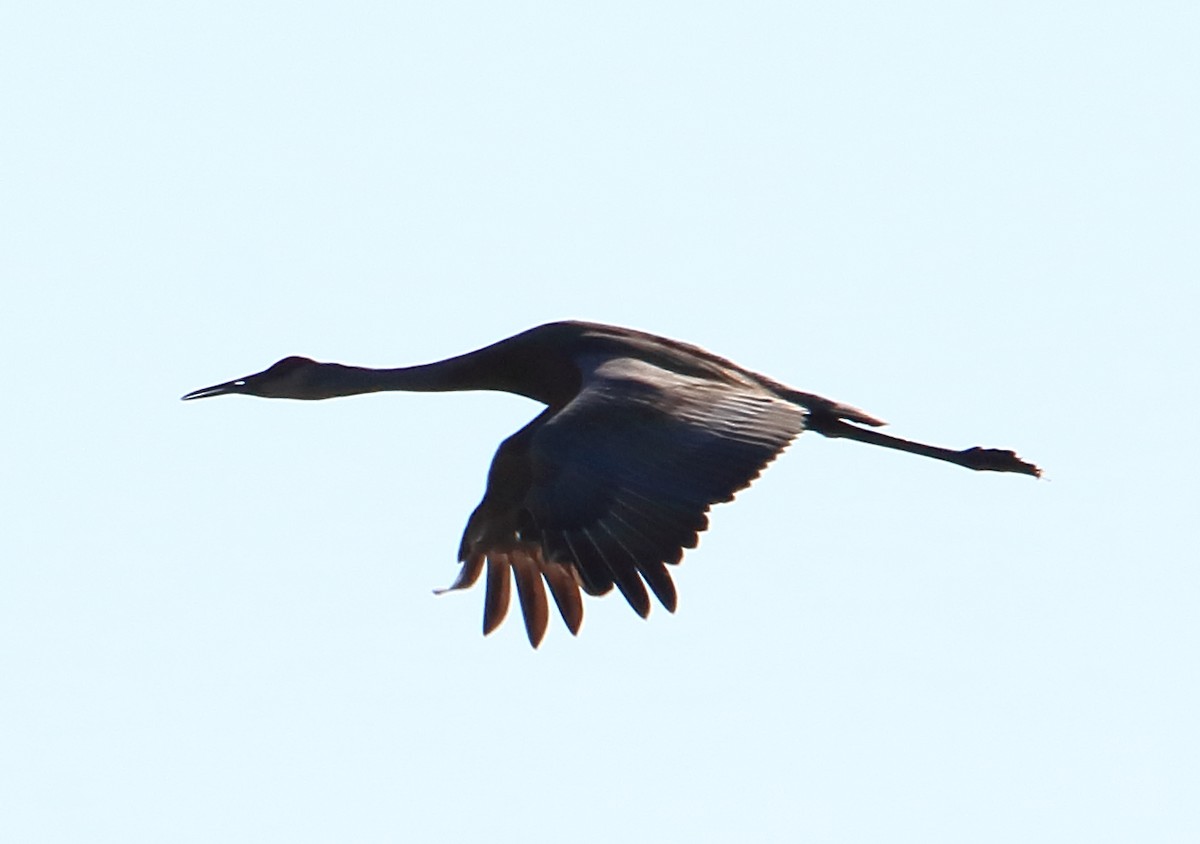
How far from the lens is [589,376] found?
15.1m

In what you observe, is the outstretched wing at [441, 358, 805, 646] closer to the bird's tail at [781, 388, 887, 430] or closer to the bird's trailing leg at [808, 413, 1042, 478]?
the bird's tail at [781, 388, 887, 430]

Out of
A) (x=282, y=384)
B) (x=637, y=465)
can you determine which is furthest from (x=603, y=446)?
(x=282, y=384)

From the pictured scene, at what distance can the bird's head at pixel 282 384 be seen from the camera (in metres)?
17.5

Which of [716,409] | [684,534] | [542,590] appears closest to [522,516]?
[542,590]

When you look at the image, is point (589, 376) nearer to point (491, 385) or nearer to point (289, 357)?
point (491, 385)

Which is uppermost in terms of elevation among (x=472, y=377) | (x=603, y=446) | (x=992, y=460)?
(x=472, y=377)

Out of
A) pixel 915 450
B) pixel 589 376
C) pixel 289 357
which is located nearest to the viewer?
pixel 589 376

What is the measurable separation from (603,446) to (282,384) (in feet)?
15.1

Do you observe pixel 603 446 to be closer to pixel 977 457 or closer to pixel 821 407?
pixel 821 407

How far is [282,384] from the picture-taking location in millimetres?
17531

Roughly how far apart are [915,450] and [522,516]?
8.71 ft

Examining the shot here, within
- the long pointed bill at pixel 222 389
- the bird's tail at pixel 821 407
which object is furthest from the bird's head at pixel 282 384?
the bird's tail at pixel 821 407

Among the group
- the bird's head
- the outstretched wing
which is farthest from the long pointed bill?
the outstretched wing

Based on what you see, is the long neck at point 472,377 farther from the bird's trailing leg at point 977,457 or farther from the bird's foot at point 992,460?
the bird's foot at point 992,460
